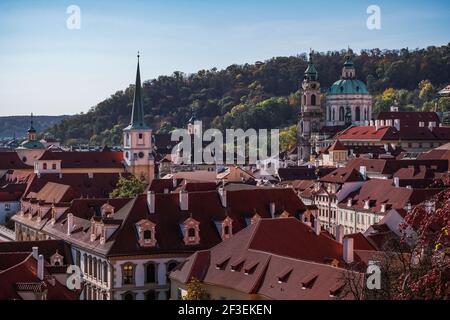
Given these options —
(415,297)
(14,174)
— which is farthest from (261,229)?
(14,174)

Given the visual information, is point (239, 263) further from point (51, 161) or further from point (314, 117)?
point (314, 117)

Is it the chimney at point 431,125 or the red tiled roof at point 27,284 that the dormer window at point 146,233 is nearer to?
the red tiled roof at point 27,284

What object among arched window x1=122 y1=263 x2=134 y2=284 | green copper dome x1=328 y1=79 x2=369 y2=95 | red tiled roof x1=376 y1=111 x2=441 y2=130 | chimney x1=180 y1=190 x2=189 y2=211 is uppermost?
green copper dome x1=328 y1=79 x2=369 y2=95

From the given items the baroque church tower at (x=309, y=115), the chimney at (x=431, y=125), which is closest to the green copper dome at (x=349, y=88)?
the baroque church tower at (x=309, y=115)

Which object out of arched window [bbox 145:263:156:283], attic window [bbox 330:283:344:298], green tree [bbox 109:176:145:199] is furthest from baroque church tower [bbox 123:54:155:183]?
attic window [bbox 330:283:344:298]

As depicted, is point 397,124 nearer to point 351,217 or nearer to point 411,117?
point 411,117

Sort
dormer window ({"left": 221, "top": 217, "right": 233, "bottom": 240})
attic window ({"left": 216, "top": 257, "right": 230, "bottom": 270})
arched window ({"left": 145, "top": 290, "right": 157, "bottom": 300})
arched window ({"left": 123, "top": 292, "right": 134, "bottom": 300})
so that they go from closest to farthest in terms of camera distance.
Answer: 1. attic window ({"left": 216, "top": 257, "right": 230, "bottom": 270})
2. arched window ({"left": 123, "top": 292, "right": 134, "bottom": 300})
3. arched window ({"left": 145, "top": 290, "right": 157, "bottom": 300})
4. dormer window ({"left": 221, "top": 217, "right": 233, "bottom": 240})

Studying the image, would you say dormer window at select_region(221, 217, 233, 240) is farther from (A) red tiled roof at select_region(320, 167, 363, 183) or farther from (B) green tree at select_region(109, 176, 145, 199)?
(A) red tiled roof at select_region(320, 167, 363, 183)
